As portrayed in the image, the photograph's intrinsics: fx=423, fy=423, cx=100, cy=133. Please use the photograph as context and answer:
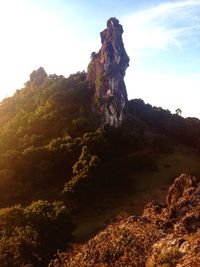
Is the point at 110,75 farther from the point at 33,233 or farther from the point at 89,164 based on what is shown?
the point at 33,233

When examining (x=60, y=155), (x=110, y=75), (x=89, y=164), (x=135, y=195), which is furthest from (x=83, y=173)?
(x=110, y=75)

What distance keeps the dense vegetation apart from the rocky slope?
11780mm

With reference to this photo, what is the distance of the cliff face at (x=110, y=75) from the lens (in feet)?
274


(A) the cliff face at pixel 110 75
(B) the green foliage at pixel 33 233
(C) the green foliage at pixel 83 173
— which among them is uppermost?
(A) the cliff face at pixel 110 75

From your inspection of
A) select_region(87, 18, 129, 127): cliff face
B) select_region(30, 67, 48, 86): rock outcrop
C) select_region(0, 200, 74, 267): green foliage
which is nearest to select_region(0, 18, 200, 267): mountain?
select_region(0, 200, 74, 267): green foliage

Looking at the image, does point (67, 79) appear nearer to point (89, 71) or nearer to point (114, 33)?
point (89, 71)

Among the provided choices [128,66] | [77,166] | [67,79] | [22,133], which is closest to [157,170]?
[77,166]

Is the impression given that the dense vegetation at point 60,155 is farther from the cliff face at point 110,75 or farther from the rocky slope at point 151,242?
the rocky slope at point 151,242

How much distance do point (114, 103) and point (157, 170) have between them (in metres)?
18.2

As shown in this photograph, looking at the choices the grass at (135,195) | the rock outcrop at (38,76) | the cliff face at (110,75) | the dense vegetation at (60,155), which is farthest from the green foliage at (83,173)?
the rock outcrop at (38,76)

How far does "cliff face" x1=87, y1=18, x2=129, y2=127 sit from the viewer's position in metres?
83.5

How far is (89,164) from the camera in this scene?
64.2 meters

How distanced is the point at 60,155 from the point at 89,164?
7.12 metres

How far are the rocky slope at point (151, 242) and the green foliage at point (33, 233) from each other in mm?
9448
